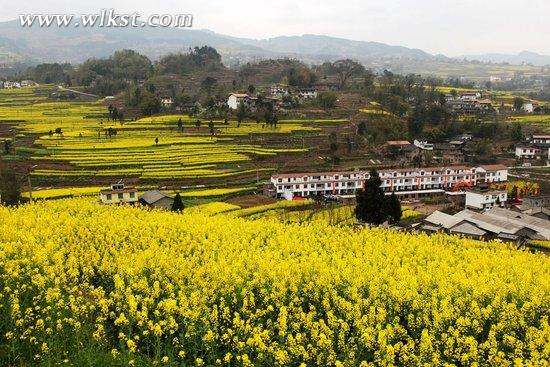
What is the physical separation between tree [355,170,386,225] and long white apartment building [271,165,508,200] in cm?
1271

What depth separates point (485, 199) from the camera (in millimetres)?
40375

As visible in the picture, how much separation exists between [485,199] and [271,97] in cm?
4752

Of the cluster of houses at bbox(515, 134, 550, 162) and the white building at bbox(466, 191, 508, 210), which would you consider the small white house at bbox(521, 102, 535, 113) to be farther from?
the white building at bbox(466, 191, 508, 210)

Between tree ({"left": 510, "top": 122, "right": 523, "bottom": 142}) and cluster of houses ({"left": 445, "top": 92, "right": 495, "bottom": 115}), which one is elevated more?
cluster of houses ({"left": 445, "top": 92, "right": 495, "bottom": 115})

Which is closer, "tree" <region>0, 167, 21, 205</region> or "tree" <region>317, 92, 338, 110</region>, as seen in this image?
"tree" <region>0, 167, 21, 205</region>

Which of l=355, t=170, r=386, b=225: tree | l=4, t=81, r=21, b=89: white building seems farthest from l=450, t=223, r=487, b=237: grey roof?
l=4, t=81, r=21, b=89: white building

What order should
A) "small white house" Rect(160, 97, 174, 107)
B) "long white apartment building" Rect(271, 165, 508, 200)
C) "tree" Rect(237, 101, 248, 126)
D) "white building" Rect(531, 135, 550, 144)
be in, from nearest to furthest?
"long white apartment building" Rect(271, 165, 508, 200)
"white building" Rect(531, 135, 550, 144)
"tree" Rect(237, 101, 248, 126)
"small white house" Rect(160, 97, 174, 107)

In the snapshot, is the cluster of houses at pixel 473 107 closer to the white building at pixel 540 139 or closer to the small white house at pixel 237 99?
the white building at pixel 540 139

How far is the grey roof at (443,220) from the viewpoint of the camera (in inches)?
1298

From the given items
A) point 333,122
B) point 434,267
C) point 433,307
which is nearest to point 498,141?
point 333,122

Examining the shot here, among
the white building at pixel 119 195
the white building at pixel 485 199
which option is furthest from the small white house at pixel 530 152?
the white building at pixel 119 195

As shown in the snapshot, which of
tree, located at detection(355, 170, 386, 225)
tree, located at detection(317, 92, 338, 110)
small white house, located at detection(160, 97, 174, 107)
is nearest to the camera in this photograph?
tree, located at detection(355, 170, 386, 225)

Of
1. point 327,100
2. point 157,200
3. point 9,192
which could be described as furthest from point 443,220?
point 327,100

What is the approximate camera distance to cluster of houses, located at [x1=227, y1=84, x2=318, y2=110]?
76188 mm
